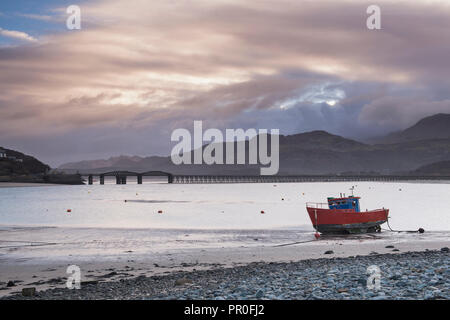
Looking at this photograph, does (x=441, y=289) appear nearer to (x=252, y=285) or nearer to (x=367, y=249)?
(x=252, y=285)

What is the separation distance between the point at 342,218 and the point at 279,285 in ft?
78.8

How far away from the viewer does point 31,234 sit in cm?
3759

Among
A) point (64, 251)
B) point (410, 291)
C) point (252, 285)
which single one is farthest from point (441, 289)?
point (64, 251)

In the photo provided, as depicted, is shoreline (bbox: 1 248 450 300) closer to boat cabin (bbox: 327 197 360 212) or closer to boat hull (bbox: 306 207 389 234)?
boat hull (bbox: 306 207 389 234)

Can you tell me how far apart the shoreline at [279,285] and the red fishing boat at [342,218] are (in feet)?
58.3

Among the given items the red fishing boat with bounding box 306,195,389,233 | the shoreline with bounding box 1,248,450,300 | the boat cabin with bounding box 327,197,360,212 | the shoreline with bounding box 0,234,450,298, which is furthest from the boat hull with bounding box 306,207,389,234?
the shoreline with bounding box 1,248,450,300

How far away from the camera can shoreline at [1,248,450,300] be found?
12.0 metres

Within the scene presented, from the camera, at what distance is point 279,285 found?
1375 centimetres

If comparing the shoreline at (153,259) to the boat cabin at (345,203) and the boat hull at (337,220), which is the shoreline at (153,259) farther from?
the boat cabin at (345,203)

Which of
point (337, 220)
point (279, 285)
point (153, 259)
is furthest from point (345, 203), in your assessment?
point (279, 285)

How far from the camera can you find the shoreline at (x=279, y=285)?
12.0 metres

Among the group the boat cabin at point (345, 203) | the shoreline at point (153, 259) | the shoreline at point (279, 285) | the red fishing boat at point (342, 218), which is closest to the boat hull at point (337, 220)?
the red fishing boat at point (342, 218)

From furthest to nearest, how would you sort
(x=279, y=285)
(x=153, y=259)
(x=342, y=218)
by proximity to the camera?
(x=342, y=218) → (x=153, y=259) → (x=279, y=285)

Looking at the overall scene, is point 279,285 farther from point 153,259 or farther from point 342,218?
point 342,218
